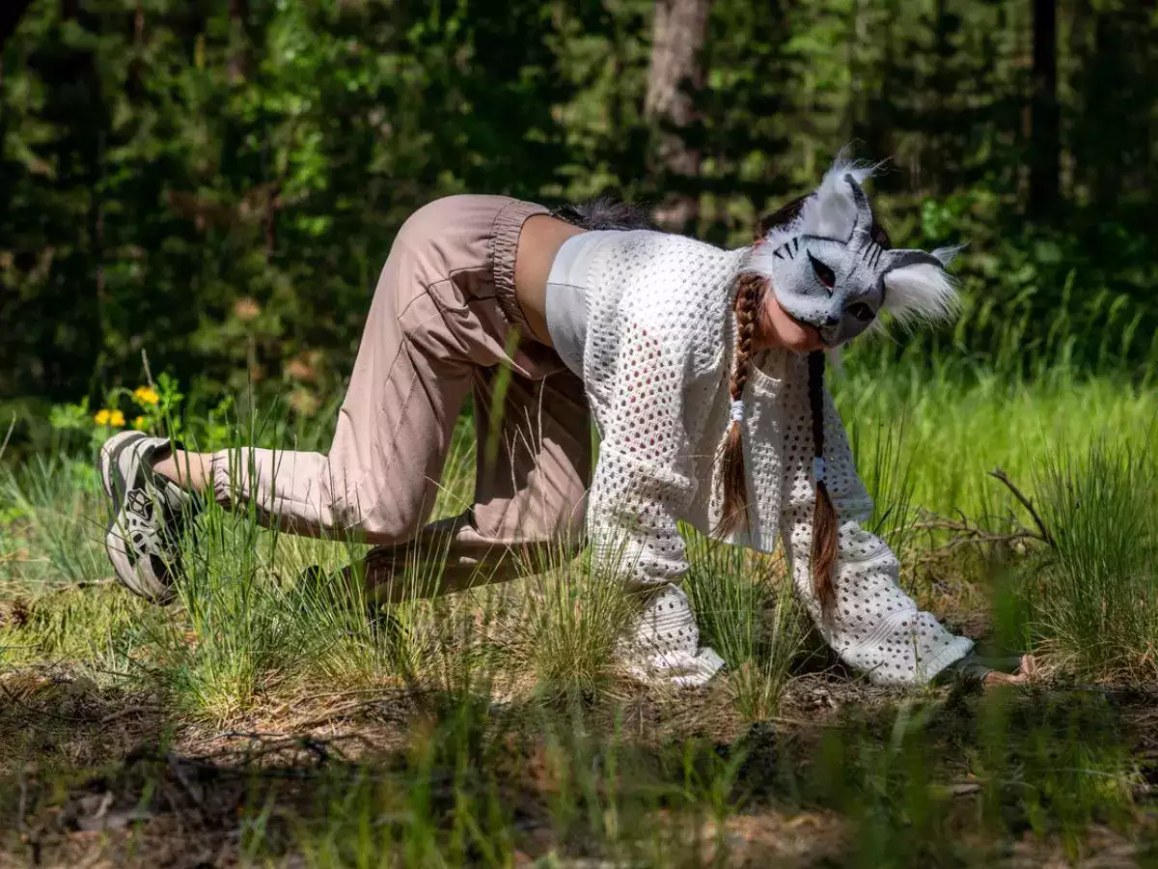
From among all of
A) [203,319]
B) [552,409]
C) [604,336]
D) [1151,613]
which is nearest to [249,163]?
[203,319]

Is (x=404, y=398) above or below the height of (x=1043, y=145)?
below

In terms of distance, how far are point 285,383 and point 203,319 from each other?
653 millimetres

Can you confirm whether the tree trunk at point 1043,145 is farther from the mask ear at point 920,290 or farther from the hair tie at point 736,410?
the hair tie at point 736,410

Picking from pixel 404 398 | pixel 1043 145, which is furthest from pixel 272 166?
pixel 1043 145

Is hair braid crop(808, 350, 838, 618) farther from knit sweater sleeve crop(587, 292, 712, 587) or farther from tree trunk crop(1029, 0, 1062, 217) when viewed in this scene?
tree trunk crop(1029, 0, 1062, 217)

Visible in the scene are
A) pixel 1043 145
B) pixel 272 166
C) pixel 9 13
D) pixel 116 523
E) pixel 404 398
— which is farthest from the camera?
pixel 1043 145

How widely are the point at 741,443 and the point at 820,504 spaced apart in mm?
218

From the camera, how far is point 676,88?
6.74 m

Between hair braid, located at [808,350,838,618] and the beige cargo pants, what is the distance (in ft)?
1.77

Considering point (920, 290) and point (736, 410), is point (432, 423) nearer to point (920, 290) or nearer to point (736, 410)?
point (736, 410)

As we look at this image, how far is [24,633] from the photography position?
3738mm

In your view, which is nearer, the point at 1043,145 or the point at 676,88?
the point at 676,88

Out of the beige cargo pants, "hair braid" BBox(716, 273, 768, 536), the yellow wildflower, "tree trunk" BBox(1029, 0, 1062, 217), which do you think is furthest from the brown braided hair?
"tree trunk" BBox(1029, 0, 1062, 217)

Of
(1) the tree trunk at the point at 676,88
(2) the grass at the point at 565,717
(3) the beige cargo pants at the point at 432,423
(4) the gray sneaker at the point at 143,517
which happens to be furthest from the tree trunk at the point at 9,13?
(3) the beige cargo pants at the point at 432,423
